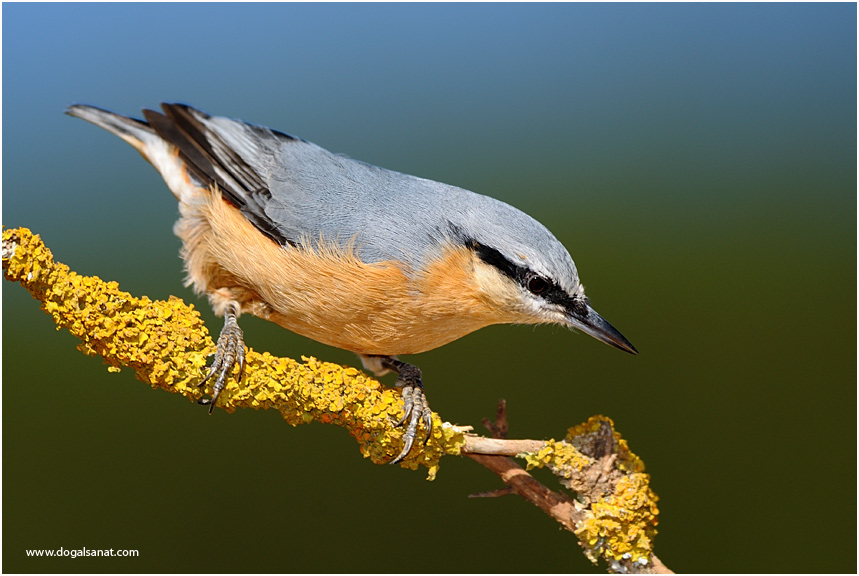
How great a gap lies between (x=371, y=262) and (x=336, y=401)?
1.59 feet

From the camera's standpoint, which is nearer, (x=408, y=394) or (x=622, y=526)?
(x=622, y=526)

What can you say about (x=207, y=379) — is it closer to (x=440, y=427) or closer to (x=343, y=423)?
(x=343, y=423)

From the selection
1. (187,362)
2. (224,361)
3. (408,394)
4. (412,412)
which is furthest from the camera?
(408,394)

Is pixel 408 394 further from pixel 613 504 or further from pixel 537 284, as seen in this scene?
pixel 613 504

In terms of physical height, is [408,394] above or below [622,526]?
above

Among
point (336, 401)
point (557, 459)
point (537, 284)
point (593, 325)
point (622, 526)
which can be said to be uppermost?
point (537, 284)

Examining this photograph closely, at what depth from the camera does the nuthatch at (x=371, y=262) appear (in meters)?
2.17

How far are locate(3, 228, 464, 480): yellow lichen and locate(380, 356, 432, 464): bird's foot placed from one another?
1.0 inches

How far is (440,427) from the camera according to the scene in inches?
81.7

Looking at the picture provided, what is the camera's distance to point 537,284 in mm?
2166

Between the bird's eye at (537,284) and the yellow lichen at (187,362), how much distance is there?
0.49 meters

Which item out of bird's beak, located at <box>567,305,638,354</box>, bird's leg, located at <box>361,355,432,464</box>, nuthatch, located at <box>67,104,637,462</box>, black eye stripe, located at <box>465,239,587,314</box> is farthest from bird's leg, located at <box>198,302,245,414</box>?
bird's beak, located at <box>567,305,638,354</box>

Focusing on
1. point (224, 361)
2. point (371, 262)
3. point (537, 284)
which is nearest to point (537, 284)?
point (537, 284)

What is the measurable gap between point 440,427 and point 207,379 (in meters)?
0.68
